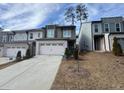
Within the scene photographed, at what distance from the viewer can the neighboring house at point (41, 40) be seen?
22578mm

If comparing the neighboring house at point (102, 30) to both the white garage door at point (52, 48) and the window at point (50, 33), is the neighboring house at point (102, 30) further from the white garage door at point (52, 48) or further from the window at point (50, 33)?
the window at point (50, 33)

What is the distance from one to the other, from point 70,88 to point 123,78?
4115 millimetres

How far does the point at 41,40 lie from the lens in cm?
2333

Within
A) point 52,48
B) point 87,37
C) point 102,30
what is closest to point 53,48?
point 52,48

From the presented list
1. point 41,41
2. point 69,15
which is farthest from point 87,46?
point 69,15

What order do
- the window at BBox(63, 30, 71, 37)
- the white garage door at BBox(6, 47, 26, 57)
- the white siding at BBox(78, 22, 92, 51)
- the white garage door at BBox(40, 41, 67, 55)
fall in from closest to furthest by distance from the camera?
the white garage door at BBox(40, 41, 67, 55) < the white siding at BBox(78, 22, 92, 51) < the window at BBox(63, 30, 71, 37) < the white garage door at BBox(6, 47, 26, 57)

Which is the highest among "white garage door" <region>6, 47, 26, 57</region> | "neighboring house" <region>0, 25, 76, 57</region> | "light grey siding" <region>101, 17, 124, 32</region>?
"light grey siding" <region>101, 17, 124, 32</region>

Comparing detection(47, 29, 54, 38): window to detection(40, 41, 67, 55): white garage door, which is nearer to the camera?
detection(40, 41, 67, 55): white garage door

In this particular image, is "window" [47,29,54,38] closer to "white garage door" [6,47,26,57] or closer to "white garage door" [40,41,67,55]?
"white garage door" [40,41,67,55]

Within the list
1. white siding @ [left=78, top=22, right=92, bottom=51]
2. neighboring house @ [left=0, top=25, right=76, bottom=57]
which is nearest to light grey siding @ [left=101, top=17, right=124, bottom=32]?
white siding @ [left=78, top=22, right=92, bottom=51]

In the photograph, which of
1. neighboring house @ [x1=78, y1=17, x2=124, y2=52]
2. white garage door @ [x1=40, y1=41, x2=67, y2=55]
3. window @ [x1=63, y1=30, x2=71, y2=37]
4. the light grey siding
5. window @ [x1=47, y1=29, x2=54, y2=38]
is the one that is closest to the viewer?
white garage door @ [x1=40, y1=41, x2=67, y2=55]

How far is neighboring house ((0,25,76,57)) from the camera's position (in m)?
22.6

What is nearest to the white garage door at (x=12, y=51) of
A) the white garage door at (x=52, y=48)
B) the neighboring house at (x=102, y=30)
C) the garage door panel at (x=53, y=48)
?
the white garage door at (x=52, y=48)

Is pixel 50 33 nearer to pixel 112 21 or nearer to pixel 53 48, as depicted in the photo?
pixel 53 48
